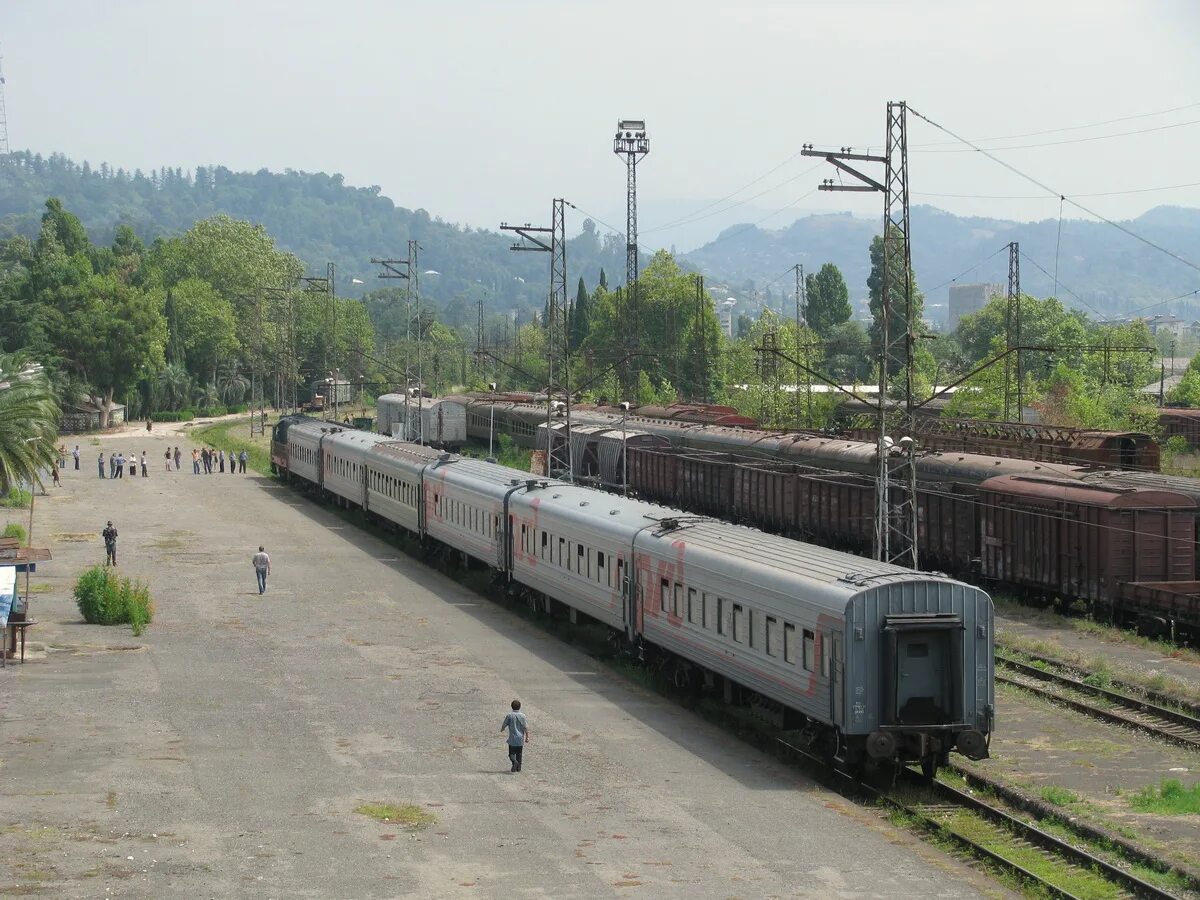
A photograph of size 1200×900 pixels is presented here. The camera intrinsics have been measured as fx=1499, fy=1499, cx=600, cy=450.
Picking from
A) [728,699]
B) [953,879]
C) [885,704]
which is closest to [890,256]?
[728,699]

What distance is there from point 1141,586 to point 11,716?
69.5 ft

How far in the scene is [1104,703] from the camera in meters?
24.7

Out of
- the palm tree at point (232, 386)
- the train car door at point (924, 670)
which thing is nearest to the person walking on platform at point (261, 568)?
the train car door at point (924, 670)

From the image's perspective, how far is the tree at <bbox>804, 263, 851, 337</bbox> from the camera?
162 metres

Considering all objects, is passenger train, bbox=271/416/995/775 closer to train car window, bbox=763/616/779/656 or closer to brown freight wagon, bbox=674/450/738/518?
train car window, bbox=763/616/779/656

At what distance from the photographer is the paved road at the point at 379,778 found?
15.7 meters

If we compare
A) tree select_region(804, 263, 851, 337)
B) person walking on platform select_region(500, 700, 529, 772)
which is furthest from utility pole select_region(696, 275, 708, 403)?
person walking on platform select_region(500, 700, 529, 772)

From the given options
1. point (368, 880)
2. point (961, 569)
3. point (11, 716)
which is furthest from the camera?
point (961, 569)

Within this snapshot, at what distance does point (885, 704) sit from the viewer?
1881 cm

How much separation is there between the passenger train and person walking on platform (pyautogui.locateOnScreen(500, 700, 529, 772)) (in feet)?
11.6

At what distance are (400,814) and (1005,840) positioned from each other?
23.2ft

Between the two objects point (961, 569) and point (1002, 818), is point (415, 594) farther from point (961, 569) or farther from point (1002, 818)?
point (1002, 818)

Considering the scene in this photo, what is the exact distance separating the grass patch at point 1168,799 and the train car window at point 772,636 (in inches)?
194

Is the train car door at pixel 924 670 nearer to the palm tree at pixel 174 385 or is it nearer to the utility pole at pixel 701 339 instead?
the utility pole at pixel 701 339
